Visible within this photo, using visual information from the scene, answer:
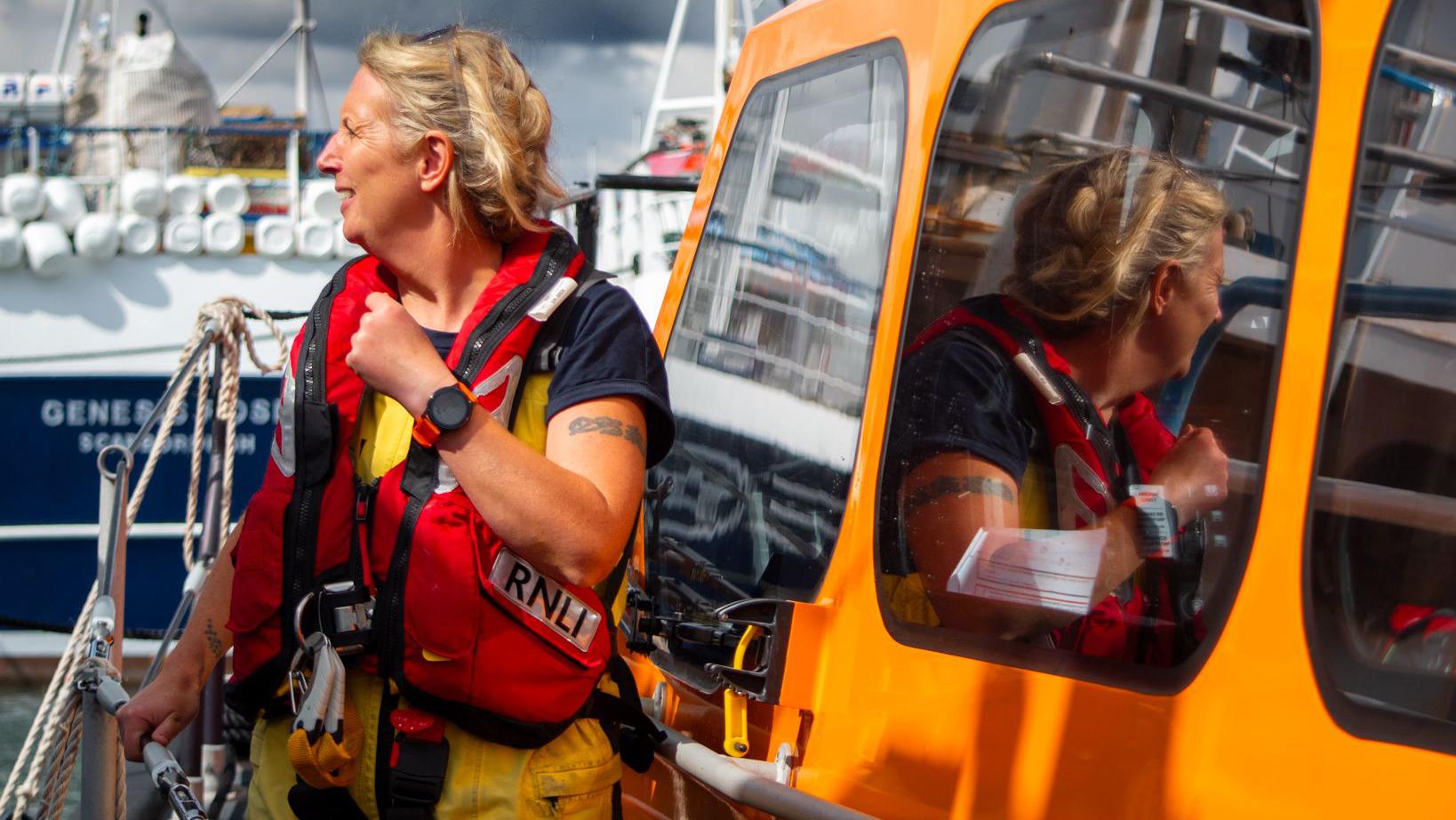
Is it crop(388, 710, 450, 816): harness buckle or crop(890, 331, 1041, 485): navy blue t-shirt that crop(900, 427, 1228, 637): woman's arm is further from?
crop(388, 710, 450, 816): harness buckle

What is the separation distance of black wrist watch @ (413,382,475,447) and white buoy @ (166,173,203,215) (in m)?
11.3

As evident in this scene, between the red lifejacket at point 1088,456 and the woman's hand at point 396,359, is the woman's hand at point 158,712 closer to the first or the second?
the woman's hand at point 396,359

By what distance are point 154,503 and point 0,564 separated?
3.91 ft

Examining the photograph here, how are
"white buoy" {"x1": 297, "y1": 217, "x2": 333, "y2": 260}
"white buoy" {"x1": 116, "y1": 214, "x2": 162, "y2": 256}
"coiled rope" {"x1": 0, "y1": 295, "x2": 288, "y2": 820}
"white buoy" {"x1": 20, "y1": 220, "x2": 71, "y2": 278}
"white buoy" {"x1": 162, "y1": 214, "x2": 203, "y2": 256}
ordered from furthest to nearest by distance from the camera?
1. "white buoy" {"x1": 297, "y1": 217, "x2": 333, "y2": 260}
2. "white buoy" {"x1": 162, "y1": 214, "x2": 203, "y2": 256}
3. "white buoy" {"x1": 116, "y1": 214, "x2": 162, "y2": 256}
4. "white buoy" {"x1": 20, "y1": 220, "x2": 71, "y2": 278}
5. "coiled rope" {"x1": 0, "y1": 295, "x2": 288, "y2": 820}

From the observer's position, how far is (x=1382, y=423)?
127 centimetres

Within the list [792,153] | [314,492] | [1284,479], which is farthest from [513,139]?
[1284,479]

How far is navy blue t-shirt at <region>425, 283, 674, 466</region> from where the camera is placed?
1.63 meters

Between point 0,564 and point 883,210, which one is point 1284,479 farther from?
point 0,564

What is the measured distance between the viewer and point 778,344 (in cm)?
215

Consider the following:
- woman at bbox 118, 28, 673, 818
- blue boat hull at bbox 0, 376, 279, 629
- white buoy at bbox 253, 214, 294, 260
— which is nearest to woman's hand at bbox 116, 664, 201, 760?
woman at bbox 118, 28, 673, 818

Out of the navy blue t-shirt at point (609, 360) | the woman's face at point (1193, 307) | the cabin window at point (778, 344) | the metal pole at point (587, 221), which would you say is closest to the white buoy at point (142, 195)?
the metal pole at point (587, 221)

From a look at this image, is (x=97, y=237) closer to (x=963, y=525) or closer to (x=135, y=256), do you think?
(x=135, y=256)

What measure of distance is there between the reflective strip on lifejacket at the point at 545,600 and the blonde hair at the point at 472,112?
1.43 feet

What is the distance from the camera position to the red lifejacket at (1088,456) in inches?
56.1
